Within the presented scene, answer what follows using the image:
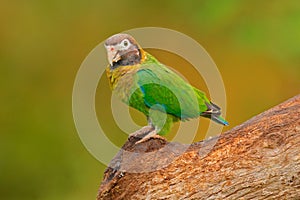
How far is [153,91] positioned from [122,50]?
0.43 ft

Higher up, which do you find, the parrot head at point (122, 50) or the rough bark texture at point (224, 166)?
the parrot head at point (122, 50)

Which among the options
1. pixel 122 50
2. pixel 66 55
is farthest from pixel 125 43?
pixel 66 55

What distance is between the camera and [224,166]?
1625 mm

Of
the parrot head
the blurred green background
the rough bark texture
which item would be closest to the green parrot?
the parrot head

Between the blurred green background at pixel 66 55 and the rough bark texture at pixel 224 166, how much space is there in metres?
1.52

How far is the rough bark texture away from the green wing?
0.41 ft

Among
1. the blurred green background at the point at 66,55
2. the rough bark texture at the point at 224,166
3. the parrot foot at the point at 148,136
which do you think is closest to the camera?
the rough bark texture at the point at 224,166

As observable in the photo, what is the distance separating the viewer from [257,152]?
5.29 ft

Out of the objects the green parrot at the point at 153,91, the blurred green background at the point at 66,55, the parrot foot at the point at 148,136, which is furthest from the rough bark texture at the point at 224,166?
the blurred green background at the point at 66,55

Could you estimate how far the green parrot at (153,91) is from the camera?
179 centimetres

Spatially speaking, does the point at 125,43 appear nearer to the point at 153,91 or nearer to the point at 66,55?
the point at 153,91

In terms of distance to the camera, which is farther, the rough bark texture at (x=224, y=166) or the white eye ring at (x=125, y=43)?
the white eye ring at (x=125, y=43)

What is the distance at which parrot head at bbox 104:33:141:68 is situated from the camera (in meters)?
1.76

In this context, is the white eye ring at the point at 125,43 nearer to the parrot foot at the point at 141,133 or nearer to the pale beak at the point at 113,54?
the pale beak at the point at 113,54
